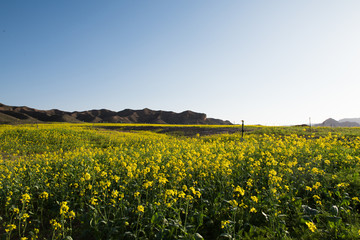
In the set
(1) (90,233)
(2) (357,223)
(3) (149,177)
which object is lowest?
(1) (90,233)

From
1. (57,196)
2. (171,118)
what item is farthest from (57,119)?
(57,196)

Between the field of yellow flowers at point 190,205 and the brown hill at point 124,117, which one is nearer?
the field of yellow flowers at point 190,205

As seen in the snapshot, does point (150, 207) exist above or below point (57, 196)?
above

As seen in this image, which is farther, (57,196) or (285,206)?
(57,196)

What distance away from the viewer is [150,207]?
3.89 m

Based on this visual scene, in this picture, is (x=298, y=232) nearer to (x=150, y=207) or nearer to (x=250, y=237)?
(x=250, y=237)

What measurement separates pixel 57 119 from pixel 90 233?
92.1 meters

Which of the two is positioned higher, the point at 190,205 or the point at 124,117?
the point at 124,117

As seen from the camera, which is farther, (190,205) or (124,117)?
(124,117)

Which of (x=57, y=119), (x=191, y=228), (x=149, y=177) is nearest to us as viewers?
(x=191, y=228)

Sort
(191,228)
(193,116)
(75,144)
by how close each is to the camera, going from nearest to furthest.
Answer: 1. (191,228)
2. (75,144)
3. (193,116)

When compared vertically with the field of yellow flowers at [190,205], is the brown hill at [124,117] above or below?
above

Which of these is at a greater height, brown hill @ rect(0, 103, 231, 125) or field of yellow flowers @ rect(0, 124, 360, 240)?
brown hill @ rect(0, 103, 231, 125)

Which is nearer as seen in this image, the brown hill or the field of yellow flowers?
the field of yellow flowers
